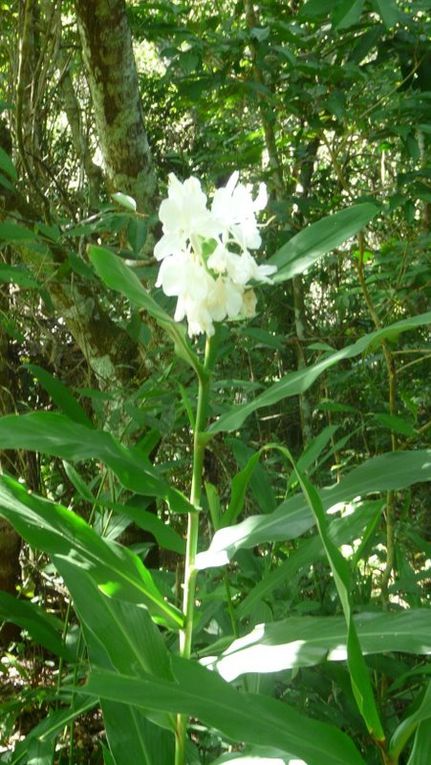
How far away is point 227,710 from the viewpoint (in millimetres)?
617

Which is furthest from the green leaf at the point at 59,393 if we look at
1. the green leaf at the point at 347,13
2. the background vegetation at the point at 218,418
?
the green leaf at the point at 347,13

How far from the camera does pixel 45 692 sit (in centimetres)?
158

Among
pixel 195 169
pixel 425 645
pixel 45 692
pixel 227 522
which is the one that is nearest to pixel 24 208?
pixel 45 692

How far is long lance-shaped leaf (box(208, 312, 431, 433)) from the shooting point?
2.63ft

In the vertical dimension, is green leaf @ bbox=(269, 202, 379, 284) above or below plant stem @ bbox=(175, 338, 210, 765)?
above

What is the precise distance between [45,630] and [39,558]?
1.43 meters

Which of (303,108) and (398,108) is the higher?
(303,108)

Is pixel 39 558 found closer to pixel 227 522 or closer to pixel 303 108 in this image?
pixel 303 108

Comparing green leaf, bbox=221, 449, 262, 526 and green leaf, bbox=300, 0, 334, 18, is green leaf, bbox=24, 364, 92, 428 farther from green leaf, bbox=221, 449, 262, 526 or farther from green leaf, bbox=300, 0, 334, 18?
green leaf, bbox=300, 0, 334, 18

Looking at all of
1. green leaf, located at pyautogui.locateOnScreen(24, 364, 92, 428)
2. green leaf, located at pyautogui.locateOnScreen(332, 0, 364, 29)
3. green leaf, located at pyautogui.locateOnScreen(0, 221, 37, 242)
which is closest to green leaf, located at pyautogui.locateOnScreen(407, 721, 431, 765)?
green leaf, located at pyautogui.locateOnScreen(24, 364, 92, 428)

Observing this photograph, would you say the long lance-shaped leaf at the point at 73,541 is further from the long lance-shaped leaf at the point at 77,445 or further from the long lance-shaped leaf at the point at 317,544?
the long lance-shaped leaf at the point at 317,544

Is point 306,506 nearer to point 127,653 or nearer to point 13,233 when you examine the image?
point 127,653

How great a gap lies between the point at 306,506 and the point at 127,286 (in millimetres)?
298

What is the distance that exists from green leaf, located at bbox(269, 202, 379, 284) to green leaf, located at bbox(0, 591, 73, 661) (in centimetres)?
62
